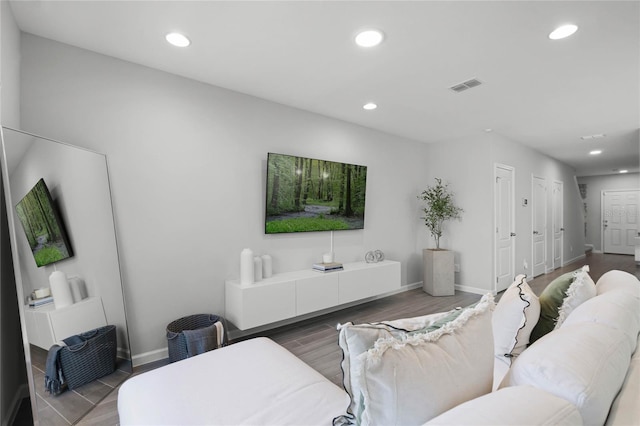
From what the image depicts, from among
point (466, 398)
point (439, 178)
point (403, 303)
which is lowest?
point (403, 303)

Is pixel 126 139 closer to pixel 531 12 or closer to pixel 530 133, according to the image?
pixel 531 12

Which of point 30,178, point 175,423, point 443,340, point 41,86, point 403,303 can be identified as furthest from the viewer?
point 403,303

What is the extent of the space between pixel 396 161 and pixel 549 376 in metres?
4.41

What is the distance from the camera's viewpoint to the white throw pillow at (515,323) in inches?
52.9

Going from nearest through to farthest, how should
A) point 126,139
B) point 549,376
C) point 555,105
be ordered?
point 549,376 < point 126,139 < point 555,105

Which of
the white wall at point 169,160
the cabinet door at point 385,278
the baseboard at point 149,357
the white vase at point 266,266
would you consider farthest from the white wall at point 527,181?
the baseboard at point 149,357

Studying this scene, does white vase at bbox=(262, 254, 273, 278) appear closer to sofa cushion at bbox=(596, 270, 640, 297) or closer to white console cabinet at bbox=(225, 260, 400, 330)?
white console cabinet at bbox=(225, 260, 400, 330)

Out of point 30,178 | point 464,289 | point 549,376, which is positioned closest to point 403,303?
point 464,289

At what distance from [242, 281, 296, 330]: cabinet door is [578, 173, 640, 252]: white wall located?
10.9 m

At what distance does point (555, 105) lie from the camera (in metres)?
3.64

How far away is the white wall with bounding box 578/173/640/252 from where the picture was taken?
930 centimetres

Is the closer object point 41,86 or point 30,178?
point 30,178

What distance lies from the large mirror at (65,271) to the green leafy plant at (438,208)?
4.31 metres

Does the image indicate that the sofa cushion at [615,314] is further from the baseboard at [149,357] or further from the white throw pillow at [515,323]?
the baseboard at [149,357]
